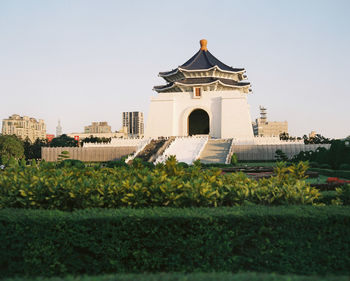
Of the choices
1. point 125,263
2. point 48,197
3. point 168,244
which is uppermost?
point 48,197

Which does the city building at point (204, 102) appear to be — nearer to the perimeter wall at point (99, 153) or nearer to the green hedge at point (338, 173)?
the perimeter wall at point (99, 153)

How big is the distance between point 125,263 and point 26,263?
3.99 feet

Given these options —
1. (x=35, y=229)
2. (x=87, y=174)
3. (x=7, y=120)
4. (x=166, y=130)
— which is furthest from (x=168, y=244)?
(x=7, y=120)

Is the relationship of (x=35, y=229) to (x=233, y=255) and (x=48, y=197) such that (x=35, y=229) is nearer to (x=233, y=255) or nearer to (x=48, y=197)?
(x=48, y=197)

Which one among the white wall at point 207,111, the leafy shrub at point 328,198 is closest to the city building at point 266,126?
the white wall at point 207,111

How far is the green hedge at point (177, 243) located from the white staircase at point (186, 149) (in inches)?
763

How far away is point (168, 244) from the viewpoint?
4.00 m

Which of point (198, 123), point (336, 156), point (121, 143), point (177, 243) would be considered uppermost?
point (198, 123)

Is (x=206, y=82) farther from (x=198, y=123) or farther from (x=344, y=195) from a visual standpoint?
(x=344, y=195)

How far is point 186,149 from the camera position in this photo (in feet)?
86.1

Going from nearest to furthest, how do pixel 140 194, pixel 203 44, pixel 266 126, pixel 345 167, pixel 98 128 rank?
1. pixel 140 194
2. pixel 345 167
3. pixel 203 44
4. pixel 266 126
5. pixel 98 128

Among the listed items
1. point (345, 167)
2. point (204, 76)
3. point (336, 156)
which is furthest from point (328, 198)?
point (204, 76)

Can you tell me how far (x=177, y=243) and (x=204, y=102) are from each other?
30.9 meters

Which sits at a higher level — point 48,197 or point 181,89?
point 181,89
